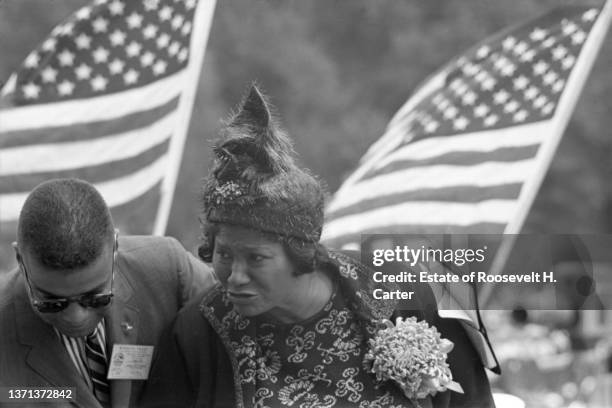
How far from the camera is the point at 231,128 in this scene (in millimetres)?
2734

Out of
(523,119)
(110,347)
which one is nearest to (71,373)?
(110,347)

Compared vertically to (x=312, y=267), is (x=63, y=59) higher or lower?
higher

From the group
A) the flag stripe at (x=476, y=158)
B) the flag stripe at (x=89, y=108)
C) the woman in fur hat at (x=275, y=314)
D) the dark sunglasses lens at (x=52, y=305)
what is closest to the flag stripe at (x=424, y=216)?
the flag stripe at (x=476, y=158)

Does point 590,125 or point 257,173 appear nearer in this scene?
point 257,173

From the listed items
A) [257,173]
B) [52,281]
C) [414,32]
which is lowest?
[52,281]

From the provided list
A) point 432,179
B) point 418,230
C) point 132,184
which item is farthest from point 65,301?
point 432,179

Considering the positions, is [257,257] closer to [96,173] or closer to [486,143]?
[96,173]

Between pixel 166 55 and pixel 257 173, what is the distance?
2.91 ft

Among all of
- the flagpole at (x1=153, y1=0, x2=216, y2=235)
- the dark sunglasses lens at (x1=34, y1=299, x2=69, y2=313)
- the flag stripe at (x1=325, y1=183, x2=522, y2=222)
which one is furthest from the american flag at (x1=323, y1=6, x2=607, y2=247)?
the dark sunglasses lens at (x1=34, y1=299, x2=69, y2=313)

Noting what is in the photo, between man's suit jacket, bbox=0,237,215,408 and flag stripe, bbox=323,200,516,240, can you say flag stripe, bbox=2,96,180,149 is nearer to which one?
man's suit jacket, bbox=0,237,215,408

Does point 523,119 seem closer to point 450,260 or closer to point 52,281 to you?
point 450,260

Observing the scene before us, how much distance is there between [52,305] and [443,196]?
4.90 ft

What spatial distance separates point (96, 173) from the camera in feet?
11.4

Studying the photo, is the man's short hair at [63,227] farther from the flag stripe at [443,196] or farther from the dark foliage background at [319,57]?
the flag stripe at [443,196]
